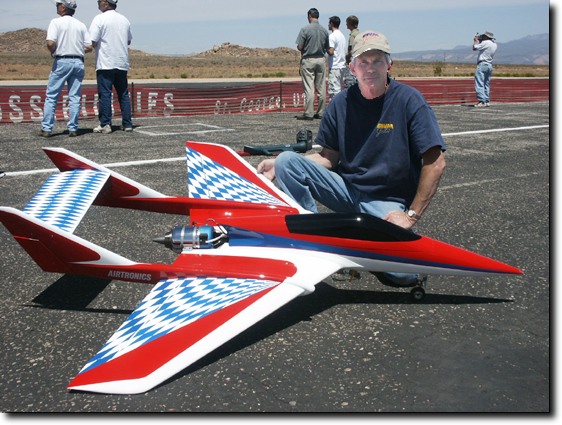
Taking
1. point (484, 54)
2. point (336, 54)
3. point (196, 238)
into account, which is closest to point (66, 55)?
point (336, 54)

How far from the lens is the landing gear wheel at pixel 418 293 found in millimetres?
4836

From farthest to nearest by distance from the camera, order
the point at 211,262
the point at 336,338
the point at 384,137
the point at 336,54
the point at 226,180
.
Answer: the point at 336,54 → the point at 226,180 → the point at 384,137 → the point at 211,262 → the point at 336,338

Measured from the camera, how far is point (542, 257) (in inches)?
232

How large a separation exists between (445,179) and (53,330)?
683cm

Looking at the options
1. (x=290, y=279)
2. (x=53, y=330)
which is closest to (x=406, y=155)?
(x=290, y=279)

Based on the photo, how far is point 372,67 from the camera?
5031 millimetres

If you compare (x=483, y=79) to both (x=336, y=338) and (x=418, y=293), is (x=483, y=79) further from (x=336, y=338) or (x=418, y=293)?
(x=336, y=338)

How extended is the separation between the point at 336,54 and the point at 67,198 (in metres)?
12.7

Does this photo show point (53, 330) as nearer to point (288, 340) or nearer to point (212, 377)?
point (212, 377)

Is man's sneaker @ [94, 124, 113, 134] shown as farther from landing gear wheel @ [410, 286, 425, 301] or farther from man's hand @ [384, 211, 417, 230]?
landing gear wheel @ [410, 286, 425, 301]

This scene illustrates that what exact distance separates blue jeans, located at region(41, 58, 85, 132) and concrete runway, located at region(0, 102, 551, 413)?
4814mm

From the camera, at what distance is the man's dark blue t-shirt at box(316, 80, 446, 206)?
5031 millimetres

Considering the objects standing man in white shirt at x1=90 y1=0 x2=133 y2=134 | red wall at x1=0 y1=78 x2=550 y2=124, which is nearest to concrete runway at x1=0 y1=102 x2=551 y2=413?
standing man in white shirt at x1=90 y1=0 x2=133 y2=134

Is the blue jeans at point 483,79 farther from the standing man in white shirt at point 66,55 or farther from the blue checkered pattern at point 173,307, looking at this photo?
the blue checkered pattern at point 173,307
